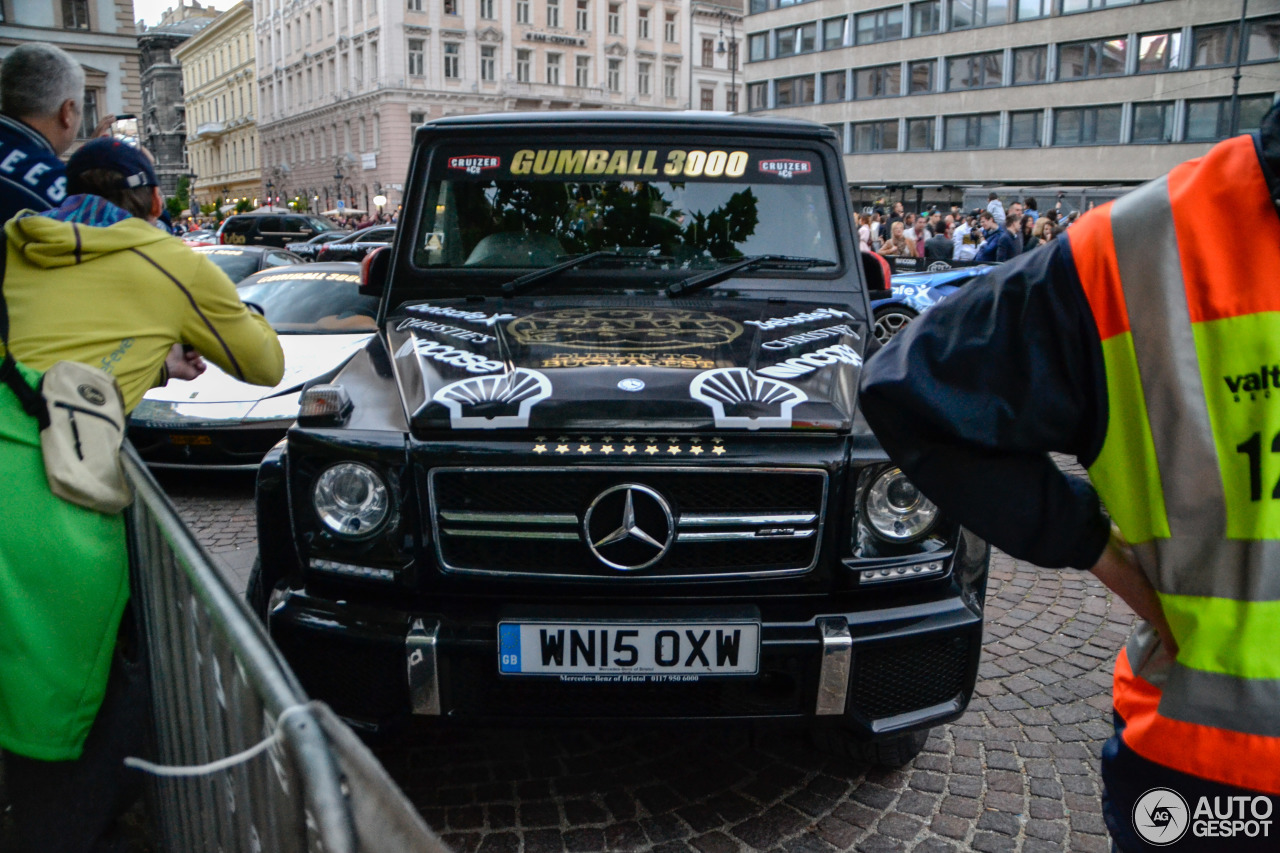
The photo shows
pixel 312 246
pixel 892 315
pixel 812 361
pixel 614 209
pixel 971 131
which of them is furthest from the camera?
pixel 971 131

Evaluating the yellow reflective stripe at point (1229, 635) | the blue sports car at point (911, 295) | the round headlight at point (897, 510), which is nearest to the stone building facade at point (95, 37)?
the blue sports car at point (911, 295)

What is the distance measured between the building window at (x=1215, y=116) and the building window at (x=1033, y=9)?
27.5 feet

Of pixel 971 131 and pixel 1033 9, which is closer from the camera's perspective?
pixel 1033 9

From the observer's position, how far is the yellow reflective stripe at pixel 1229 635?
4.36ft

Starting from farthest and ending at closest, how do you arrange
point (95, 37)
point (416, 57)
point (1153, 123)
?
1. point (416, 57)
2. point (95, 37)
3. point (1153, 123)

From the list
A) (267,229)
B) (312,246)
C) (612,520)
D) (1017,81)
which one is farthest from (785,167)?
(1017,81)

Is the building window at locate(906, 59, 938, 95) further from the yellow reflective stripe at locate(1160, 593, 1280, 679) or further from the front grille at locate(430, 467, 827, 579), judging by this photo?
the yellow reflective stripe at locate(1160, 593, 1280, 679)

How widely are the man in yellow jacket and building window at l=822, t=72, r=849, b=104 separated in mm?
62500

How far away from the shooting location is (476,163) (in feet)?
13.3

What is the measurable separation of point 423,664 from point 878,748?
1469 mm

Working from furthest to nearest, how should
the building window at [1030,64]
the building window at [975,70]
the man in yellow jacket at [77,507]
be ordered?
the building window at [975,70]
the building window at [1030,64]
the man in yellow jacket at [77,507]

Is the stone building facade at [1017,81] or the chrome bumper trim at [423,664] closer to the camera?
the chrome bumper trim at [423,664]

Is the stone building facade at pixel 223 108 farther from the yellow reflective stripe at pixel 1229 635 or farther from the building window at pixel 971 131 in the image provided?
the yellow reflective stripe at pixel 1229 635

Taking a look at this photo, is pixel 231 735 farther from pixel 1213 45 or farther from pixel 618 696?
pixel 1213 45
